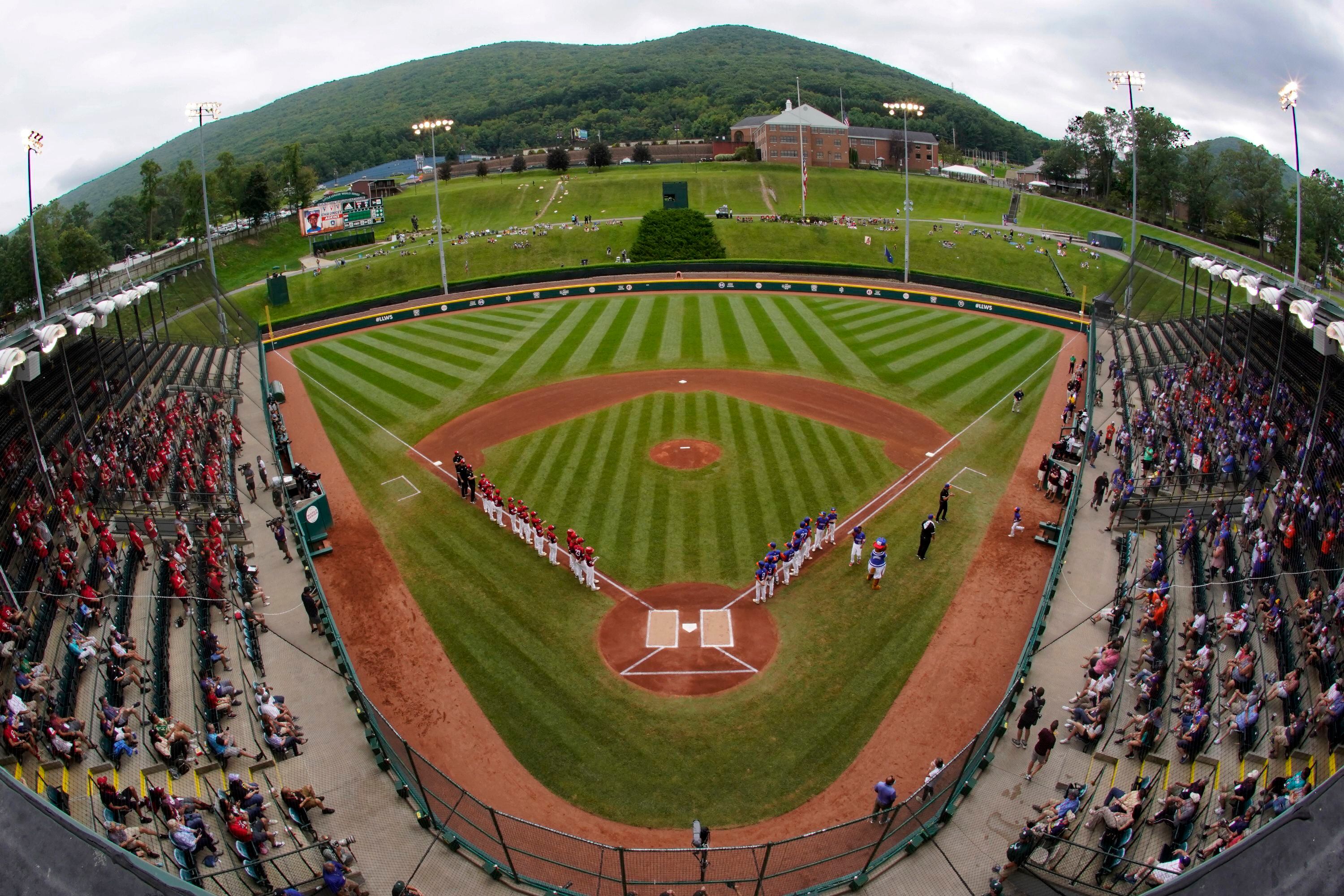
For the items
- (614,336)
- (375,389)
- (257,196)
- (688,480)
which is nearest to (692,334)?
(614,336)

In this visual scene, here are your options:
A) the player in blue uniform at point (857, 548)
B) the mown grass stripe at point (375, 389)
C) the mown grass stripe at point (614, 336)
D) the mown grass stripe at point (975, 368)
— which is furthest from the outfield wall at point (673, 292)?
the player in blue uniform at point (857, 548)

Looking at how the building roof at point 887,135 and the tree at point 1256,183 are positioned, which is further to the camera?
the building roof at point 887,135

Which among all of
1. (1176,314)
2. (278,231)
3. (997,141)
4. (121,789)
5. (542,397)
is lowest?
(121,789)

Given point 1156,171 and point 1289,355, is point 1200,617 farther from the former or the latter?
point 1156,171

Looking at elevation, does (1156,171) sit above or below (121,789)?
above

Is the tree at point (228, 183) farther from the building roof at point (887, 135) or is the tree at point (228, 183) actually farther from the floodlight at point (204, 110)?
the building roof at point (887, 135)

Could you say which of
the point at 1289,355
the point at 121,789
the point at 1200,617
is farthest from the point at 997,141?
the point at 121,789
